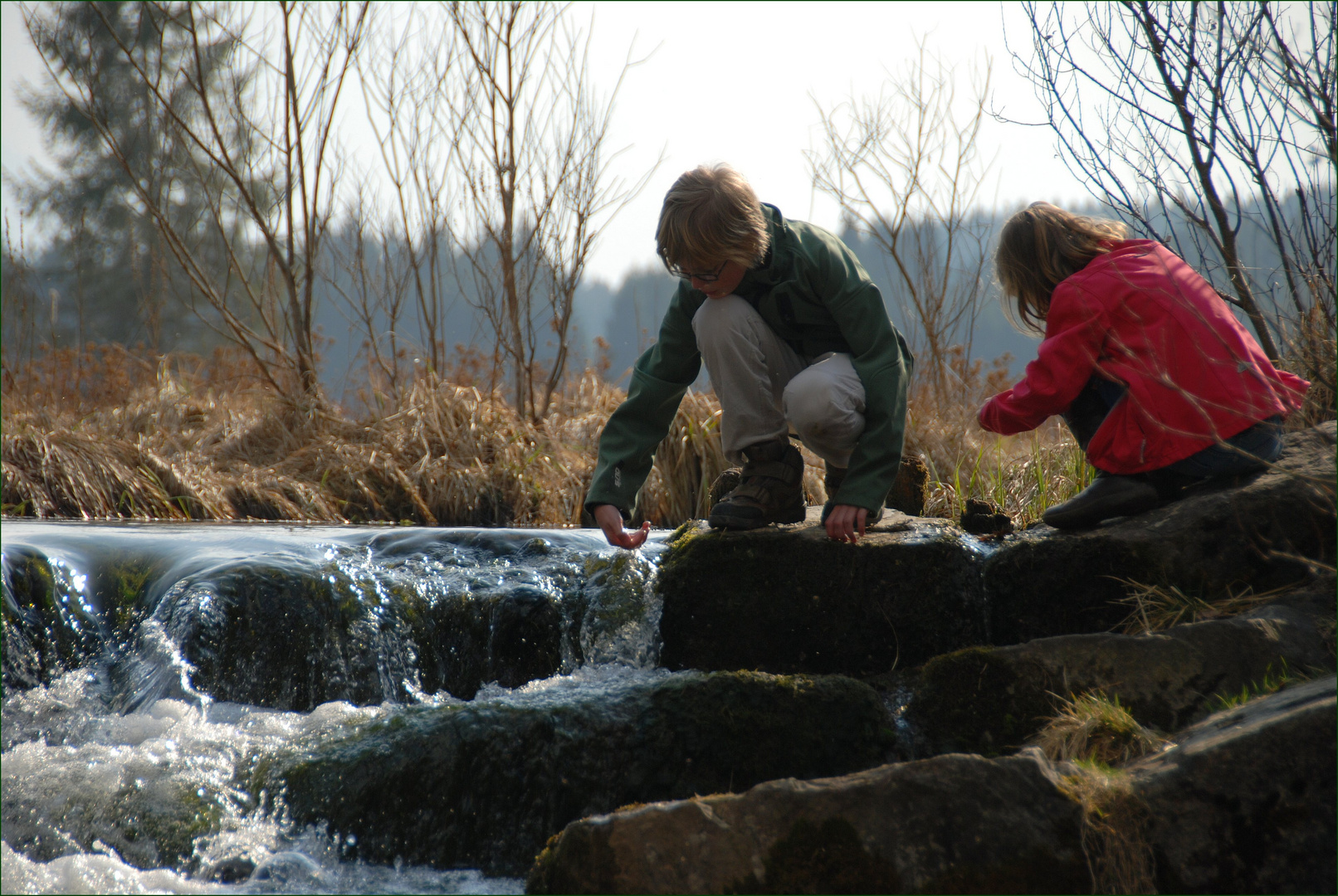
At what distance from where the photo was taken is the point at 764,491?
231cm

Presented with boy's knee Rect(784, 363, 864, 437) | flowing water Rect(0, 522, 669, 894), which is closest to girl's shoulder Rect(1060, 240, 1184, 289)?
boy's knee Rect(784, 363, 864, 437)

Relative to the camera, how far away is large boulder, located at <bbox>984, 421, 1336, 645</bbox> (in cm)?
182

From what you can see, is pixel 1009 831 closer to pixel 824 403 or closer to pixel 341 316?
pixel 824 403

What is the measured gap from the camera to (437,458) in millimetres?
5078

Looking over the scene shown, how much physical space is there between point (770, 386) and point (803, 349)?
0.16 meters

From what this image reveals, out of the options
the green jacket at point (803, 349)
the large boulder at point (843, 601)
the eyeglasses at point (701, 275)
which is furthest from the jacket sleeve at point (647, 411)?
the large boulder at point (843, 601)

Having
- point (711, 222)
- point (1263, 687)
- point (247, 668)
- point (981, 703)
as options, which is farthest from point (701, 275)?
point (247, 668)

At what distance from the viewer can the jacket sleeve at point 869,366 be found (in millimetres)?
2018

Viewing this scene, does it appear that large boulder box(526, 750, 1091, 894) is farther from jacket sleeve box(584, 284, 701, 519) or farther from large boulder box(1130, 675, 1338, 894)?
jacket sleeve box(584, 284, 701, 519)

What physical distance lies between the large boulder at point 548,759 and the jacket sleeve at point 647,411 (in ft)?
2.17

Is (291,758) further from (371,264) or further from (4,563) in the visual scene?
(371,264)

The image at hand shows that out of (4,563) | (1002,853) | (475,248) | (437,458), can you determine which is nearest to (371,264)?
(475,248)

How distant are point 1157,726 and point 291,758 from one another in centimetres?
169

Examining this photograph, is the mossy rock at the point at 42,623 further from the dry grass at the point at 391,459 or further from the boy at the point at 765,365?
the dry grass at the point at 391,459
